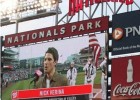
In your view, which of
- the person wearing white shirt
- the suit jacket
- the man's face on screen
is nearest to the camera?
the person wearing white shirt

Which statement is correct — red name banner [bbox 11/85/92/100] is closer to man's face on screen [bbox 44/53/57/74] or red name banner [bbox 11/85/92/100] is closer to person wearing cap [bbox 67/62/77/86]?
person wearing cap [bbox 67/62/77/86]

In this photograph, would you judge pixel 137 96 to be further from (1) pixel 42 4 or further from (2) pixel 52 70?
(1) pixel 42 4

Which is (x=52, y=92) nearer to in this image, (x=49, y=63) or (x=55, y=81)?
(x=55, y=81)

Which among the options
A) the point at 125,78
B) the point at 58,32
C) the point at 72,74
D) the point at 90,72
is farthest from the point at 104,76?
the point at 58,32

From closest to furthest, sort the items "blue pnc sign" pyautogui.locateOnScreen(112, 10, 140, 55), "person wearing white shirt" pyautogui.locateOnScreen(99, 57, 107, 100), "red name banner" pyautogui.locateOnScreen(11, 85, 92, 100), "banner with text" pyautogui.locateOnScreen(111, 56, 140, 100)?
"banner with text" pyautogui.locateOnScreen(111, 56, 140, 100)
"blue pnc sign" pyautogui.locateOnScreen(112, 10, 140, 55)
"person wearing white shirt" pyautogui.locateOnScreen(99, 57, 107, 100)
"red name banner" pyautogui.locateOnScreen(11, 85, 92, 100)

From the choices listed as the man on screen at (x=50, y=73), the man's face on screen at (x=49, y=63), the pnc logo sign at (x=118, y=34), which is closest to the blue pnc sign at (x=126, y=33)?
the pnc logo sign at (x=118, y=34)

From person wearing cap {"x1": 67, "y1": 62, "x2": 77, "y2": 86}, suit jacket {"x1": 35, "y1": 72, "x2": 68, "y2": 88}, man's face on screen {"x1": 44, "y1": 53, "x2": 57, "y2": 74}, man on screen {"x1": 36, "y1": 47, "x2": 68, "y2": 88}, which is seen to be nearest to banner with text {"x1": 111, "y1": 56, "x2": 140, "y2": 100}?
person wearing cap {"x1": 67, "y1": 62, "x2": 77, "y2": 86}

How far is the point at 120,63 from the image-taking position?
23969 mm

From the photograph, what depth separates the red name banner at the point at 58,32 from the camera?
2531 cm

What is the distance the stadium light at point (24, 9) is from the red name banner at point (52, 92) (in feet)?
19.9

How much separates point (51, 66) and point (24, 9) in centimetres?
994

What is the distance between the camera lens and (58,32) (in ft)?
88.1

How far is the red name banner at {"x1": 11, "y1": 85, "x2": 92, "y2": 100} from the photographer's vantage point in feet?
81.5

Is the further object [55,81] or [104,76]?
[55,81]
